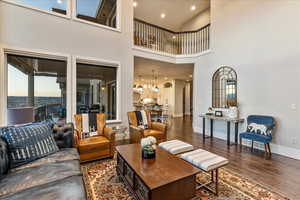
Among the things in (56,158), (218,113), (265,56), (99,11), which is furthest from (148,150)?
(99,11)

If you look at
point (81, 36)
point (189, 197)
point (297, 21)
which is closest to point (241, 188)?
point (189, 197)

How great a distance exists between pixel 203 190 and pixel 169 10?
7.60 metres

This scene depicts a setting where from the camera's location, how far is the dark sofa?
129cm

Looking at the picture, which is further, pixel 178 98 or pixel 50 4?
pixel 178 98

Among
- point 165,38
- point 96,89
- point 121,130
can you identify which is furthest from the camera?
point 165,38

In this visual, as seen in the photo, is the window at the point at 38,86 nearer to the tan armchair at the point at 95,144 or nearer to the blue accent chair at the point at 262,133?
the tan armchair at the point at 95,144

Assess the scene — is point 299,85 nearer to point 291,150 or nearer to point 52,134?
point 291,150

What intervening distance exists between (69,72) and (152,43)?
3619 mm

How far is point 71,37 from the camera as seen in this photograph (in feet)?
12.7

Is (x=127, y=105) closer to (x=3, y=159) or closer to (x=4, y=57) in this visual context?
(x=4, y=57)

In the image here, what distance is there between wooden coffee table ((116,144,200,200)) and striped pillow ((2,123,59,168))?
1181 millimetres

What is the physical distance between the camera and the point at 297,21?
3.35 m

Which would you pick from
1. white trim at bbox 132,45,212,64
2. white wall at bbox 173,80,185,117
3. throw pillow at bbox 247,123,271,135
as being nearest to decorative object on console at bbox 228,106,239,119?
throw pillow at bbox 247,123,271,135

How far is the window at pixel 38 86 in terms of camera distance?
3342 millimetres
